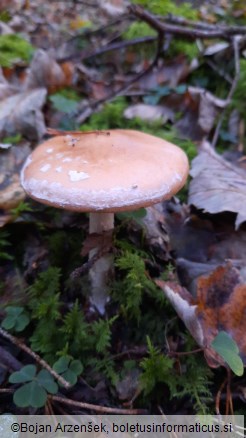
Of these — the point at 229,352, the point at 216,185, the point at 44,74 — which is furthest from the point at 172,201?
the point at 44,74

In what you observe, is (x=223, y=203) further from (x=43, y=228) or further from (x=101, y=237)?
(x=43, y=228)

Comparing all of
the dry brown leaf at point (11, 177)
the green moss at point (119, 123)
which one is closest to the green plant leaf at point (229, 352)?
the dry brown leaf at point (11, 177)

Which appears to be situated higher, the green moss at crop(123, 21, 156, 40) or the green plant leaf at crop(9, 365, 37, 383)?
the green moss at crop(123, 21, 156, 40)

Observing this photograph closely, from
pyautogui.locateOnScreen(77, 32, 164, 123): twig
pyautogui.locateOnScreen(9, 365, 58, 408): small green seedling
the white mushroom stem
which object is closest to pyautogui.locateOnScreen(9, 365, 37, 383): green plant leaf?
pyautogui.locateOnScreen(9, 365, 58, 408): small green seedling

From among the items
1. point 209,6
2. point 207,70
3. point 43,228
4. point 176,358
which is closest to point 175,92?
point 207,70

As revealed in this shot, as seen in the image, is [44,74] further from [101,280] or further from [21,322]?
[21,322]

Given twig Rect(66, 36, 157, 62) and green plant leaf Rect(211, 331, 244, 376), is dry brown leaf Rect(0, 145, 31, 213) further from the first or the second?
twig Rect(66, 36, 157, 62)

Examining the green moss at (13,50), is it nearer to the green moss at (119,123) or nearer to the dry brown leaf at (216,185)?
the green moss at (119,123)
